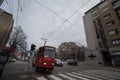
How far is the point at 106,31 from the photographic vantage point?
107 feet

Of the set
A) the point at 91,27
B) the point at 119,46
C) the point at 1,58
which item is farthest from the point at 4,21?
the point at 91,27

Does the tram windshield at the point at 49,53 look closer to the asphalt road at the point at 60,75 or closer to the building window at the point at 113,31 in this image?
the asphalt road at the point at 60,75

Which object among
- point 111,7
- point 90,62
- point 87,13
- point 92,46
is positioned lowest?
point 90,62

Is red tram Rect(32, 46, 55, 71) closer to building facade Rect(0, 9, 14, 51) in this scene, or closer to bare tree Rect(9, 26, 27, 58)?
building facade Rect(0, 9, 14, 51)

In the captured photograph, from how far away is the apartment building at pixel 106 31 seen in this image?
28.8 metres

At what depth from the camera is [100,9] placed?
35.1 m

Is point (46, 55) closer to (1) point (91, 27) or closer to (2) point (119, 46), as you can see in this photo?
(2) point (119, 46)

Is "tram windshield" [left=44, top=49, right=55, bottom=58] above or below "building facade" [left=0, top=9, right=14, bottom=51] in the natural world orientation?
below

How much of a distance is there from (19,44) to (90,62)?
27.5 metres

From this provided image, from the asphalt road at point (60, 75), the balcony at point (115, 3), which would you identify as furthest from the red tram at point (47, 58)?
the balcony at point (115, 3)

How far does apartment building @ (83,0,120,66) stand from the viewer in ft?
94.6

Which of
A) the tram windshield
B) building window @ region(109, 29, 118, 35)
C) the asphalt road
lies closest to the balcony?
building window @ region(109, 29, 118, 35)

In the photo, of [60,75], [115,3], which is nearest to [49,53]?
[60,75]

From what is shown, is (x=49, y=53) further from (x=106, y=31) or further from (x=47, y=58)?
(x=106, y=31)
